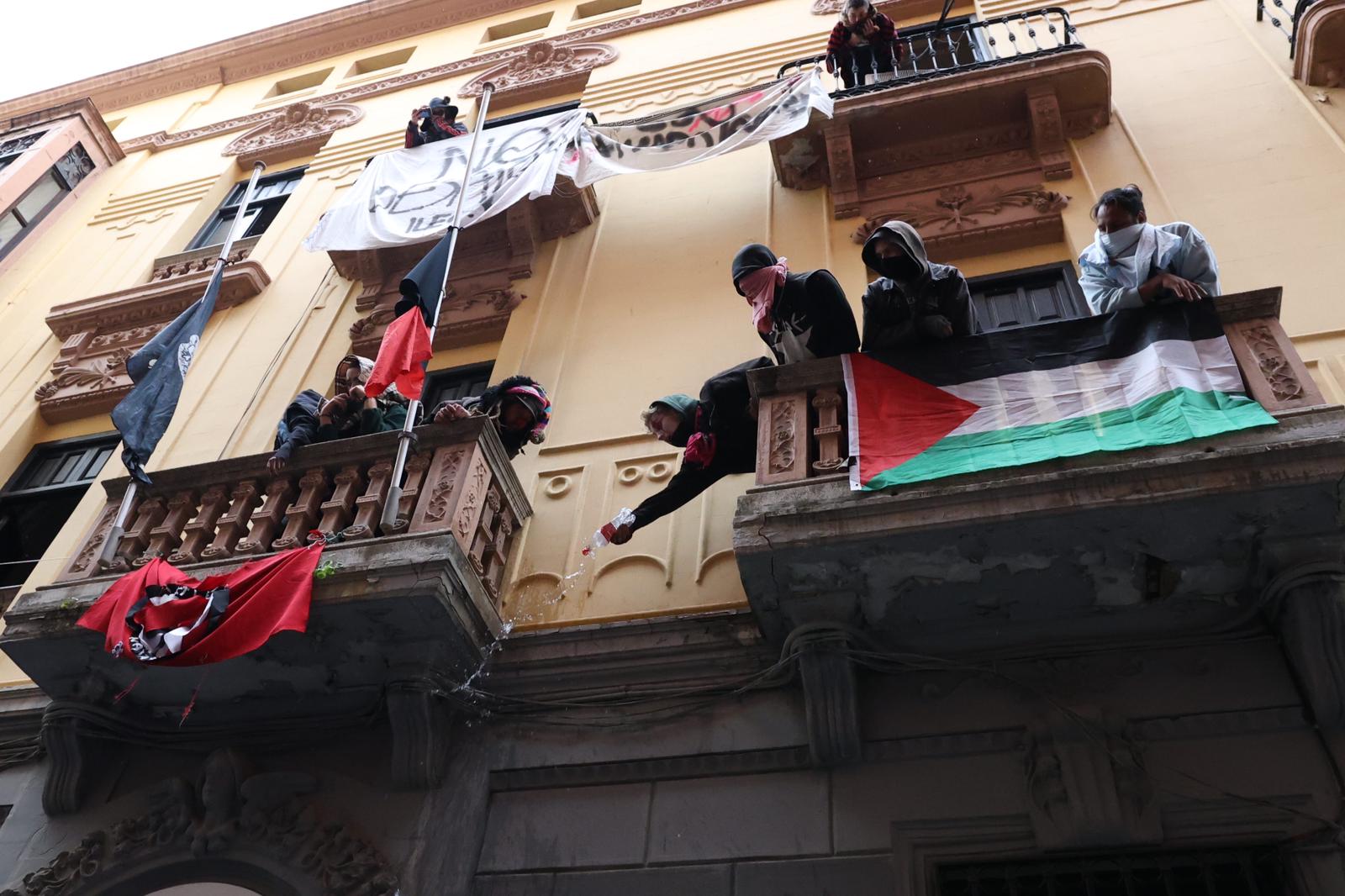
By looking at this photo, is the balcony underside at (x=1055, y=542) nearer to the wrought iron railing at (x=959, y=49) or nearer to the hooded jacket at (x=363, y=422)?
the hooded jacket at (x=363, y=422)

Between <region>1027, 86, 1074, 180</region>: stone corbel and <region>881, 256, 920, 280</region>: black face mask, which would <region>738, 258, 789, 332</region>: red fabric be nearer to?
<region>881, 256, 920, 280</region>: black face mask

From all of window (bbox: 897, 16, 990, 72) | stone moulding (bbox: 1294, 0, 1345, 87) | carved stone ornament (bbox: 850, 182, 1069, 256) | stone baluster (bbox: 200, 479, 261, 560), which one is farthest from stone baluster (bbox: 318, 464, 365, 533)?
stone moulding (bbox: 1294, 0, 1345, 87)

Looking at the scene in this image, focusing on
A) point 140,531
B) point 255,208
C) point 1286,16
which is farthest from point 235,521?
point 1286,16

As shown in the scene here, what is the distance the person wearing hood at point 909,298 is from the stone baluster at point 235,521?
446 cm

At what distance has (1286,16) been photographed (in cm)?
974

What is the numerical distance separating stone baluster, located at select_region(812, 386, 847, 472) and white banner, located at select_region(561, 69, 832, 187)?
417cm

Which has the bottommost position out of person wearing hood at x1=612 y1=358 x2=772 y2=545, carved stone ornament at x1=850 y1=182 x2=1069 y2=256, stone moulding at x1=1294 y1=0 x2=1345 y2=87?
person wearing hood at x1=612 y1=358 x2=772 y2=545

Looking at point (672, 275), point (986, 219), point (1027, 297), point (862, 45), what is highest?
point (862, 45)

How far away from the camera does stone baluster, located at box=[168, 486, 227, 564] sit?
268 inches

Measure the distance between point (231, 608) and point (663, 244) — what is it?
555 cm

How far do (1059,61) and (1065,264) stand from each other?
2.16 m

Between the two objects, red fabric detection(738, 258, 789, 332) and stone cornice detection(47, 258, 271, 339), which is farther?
stone cornice detection(47, 258, 271, 339)

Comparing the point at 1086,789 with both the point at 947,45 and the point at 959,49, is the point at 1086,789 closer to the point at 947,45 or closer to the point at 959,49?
the point at 959,49

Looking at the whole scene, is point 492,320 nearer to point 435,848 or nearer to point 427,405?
point 427,405
